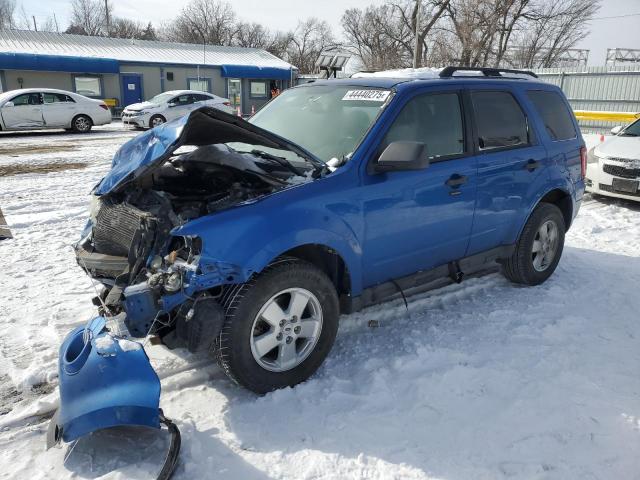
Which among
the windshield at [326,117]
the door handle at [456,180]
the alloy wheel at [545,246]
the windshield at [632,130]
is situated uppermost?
the windshield at [326,117]

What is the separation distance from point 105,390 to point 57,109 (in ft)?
61.7

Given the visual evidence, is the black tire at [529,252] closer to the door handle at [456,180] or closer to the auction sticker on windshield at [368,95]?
the door handle at [456,180]

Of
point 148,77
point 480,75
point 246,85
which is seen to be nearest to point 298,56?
point 246,85

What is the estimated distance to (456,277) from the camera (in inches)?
169

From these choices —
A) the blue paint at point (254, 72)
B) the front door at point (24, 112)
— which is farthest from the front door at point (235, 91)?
the front door at point (24, 112)

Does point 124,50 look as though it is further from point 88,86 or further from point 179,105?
point 179,105

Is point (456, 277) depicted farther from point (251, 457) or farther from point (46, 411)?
point (46, 411)

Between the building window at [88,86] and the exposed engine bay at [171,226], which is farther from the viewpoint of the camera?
the building window at [88,86]

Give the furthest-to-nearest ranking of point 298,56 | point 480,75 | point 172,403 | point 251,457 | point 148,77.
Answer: point 298,56, point 148,77, point 480,75, point 172,403, point 251,457

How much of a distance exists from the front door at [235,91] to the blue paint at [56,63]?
728 cm

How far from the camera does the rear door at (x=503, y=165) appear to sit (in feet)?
13.9

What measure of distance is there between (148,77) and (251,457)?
1274 inches

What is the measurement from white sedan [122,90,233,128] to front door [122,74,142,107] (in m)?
10.0

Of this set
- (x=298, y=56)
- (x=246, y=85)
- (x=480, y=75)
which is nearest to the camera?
(x=480, y=75)
